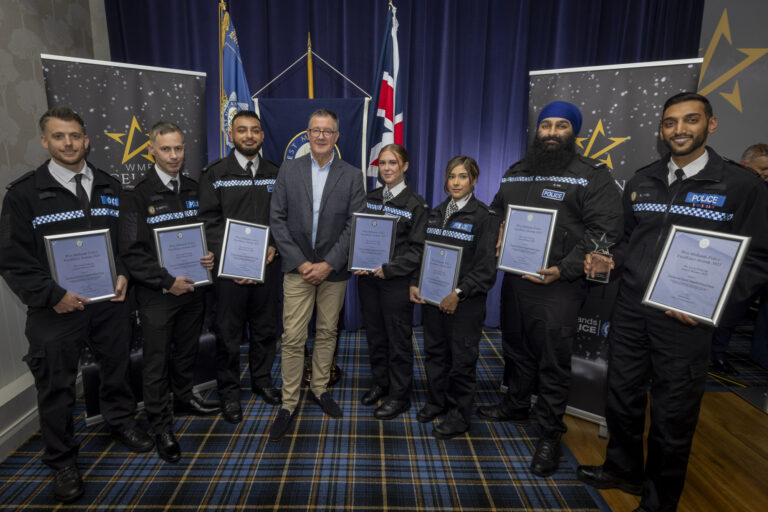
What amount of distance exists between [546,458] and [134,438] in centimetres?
259

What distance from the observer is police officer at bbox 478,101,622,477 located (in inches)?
86.6

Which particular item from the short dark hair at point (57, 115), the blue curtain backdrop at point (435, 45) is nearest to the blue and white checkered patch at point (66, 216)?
the short dark hair at point (57, 115)

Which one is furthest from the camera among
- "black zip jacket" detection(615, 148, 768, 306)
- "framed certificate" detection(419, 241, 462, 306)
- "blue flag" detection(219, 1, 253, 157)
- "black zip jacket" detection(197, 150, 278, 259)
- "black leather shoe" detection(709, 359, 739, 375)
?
"black leather shoe" detection(709, 359, 739, 375)

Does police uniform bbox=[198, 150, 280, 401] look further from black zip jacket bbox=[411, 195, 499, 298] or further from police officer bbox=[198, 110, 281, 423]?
black zip jacket bbox=[411, 195, 499, 298]

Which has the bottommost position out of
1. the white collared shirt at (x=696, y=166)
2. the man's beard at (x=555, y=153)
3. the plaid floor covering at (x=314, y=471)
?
the plaid floor covering at (x=314, y=471)

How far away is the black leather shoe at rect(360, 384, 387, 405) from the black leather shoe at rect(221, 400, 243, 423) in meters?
0.91

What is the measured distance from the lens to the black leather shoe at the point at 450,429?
8.46 feet

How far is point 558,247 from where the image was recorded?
7.52ft

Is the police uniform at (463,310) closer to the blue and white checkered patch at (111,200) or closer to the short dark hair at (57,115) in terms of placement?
the blue and white checkered patch at (111,200)

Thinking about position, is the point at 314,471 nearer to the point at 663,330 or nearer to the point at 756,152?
the point at 663,330

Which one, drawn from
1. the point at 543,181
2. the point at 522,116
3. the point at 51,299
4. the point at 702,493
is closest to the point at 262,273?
the point at 51,299

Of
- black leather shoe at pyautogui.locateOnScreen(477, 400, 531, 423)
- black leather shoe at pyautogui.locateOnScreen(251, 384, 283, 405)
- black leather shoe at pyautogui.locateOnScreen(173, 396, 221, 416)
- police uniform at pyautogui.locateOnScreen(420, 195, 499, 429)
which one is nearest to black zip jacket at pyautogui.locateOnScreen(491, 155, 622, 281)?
police uniform at pyautogui.locateOnScreen(420, 195, 499, 429)

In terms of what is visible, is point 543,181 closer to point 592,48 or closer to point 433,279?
point 433,279

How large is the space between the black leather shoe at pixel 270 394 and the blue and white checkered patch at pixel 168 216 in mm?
1449
